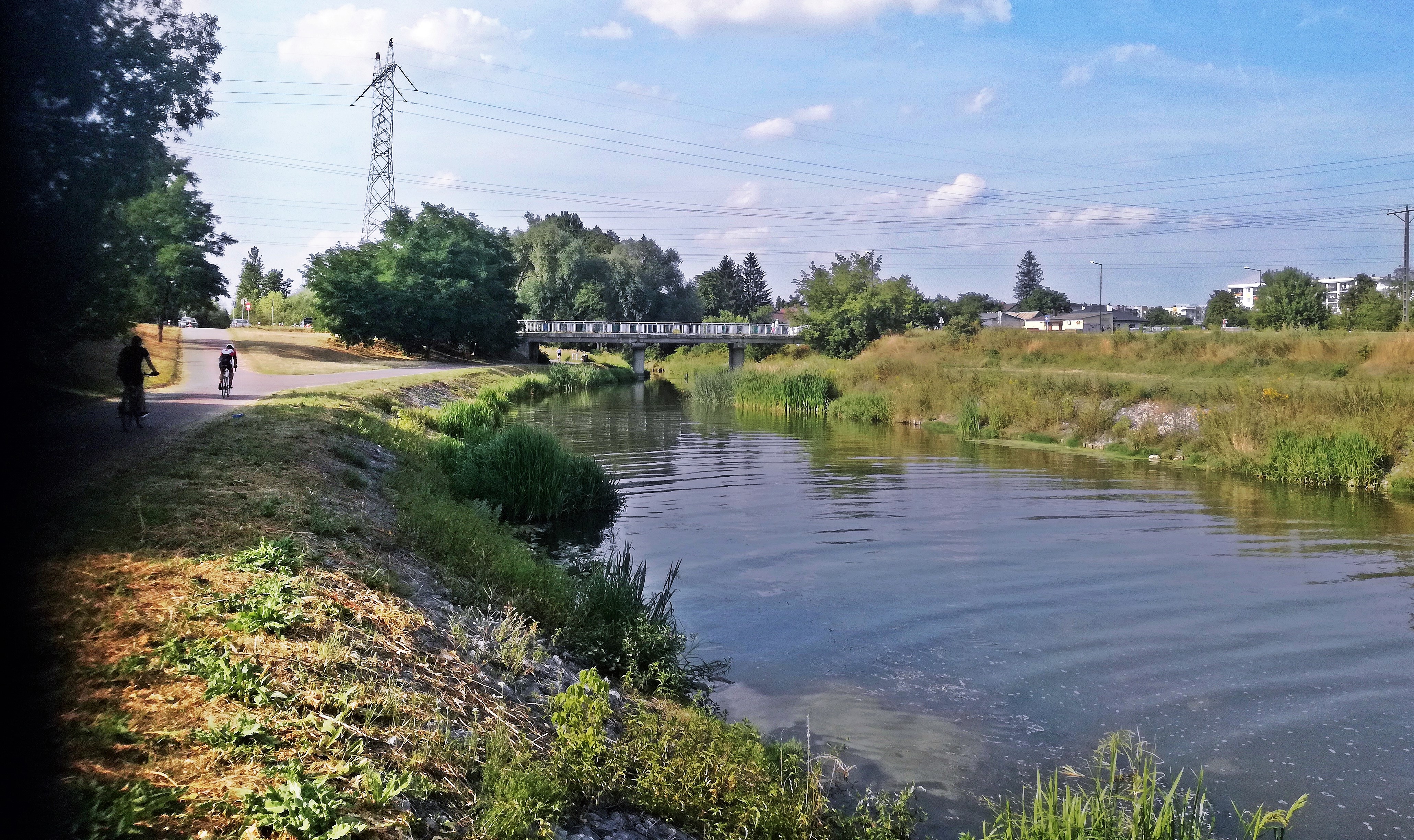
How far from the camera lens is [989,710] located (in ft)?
32.3

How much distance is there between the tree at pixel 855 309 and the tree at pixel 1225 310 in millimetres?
42448

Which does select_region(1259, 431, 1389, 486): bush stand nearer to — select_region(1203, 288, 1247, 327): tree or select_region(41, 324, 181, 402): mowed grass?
select_region(41, 324, 181, 402): mowed grass

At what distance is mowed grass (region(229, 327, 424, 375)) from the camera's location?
42.4 m

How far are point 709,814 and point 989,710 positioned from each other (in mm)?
4134

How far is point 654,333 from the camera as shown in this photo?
85688 mm

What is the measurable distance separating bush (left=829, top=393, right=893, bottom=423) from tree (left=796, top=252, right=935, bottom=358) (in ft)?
92.4

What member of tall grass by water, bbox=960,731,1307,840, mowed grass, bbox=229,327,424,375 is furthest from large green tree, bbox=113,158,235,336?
tall grass by water, bbox=960,731,1307,840

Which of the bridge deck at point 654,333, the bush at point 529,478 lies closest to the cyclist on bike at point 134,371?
the bush at point 529,478

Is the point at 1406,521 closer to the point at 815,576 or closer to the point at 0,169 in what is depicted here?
the point at 815,576

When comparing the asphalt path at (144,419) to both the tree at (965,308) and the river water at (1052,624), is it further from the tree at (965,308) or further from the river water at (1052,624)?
the tree at (965,308)

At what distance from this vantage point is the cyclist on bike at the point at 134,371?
51.2 feet

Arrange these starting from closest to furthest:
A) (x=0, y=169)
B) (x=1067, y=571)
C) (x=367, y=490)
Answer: (x=0, y=169) → (x=367, y=490) → (x=1067, y=571)

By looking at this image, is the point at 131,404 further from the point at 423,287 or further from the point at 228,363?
the point at 423,287

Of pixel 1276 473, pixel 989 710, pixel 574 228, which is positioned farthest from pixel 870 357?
pixel 574 228
